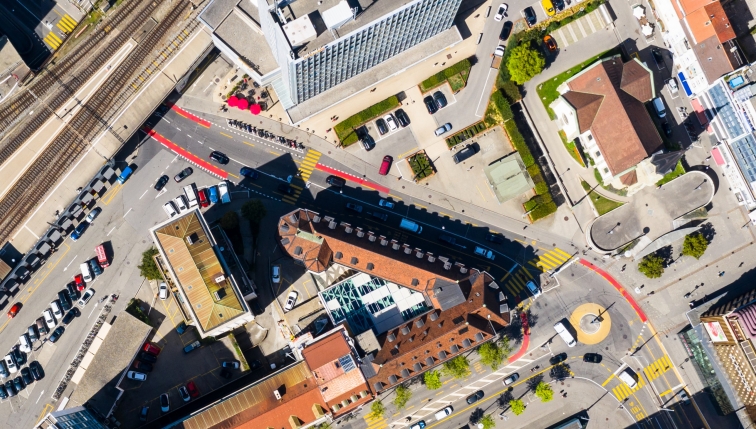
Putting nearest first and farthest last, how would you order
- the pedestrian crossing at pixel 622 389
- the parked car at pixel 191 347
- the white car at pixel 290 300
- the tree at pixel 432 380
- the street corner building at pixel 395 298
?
the street corner building at pixel 395 298, the tree at pixel 432 380, the parked car at pixel 191 347, the white car at pixel 290 300, the pedestrian crossing at pixel 622 389

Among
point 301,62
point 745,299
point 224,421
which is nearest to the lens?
point 301,62

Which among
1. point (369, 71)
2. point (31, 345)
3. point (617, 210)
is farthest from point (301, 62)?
point (31, 345)

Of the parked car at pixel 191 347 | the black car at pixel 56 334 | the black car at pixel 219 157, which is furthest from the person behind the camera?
the black car at pixel 219 157

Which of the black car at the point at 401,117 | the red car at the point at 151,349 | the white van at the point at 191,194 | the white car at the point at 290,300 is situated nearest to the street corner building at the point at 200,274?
the white car at the point at 290,300

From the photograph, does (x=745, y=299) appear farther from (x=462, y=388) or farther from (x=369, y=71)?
(x=369, y=71)

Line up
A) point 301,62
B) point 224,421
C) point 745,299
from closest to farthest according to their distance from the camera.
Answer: point 301,62 < point 224,421 < point 745,299

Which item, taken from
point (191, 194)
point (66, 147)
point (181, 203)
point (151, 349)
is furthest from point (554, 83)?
point (66, 147)

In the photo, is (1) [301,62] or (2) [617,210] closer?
(1) [301,62]

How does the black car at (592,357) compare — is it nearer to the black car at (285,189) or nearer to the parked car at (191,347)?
the black car at (285,189)
